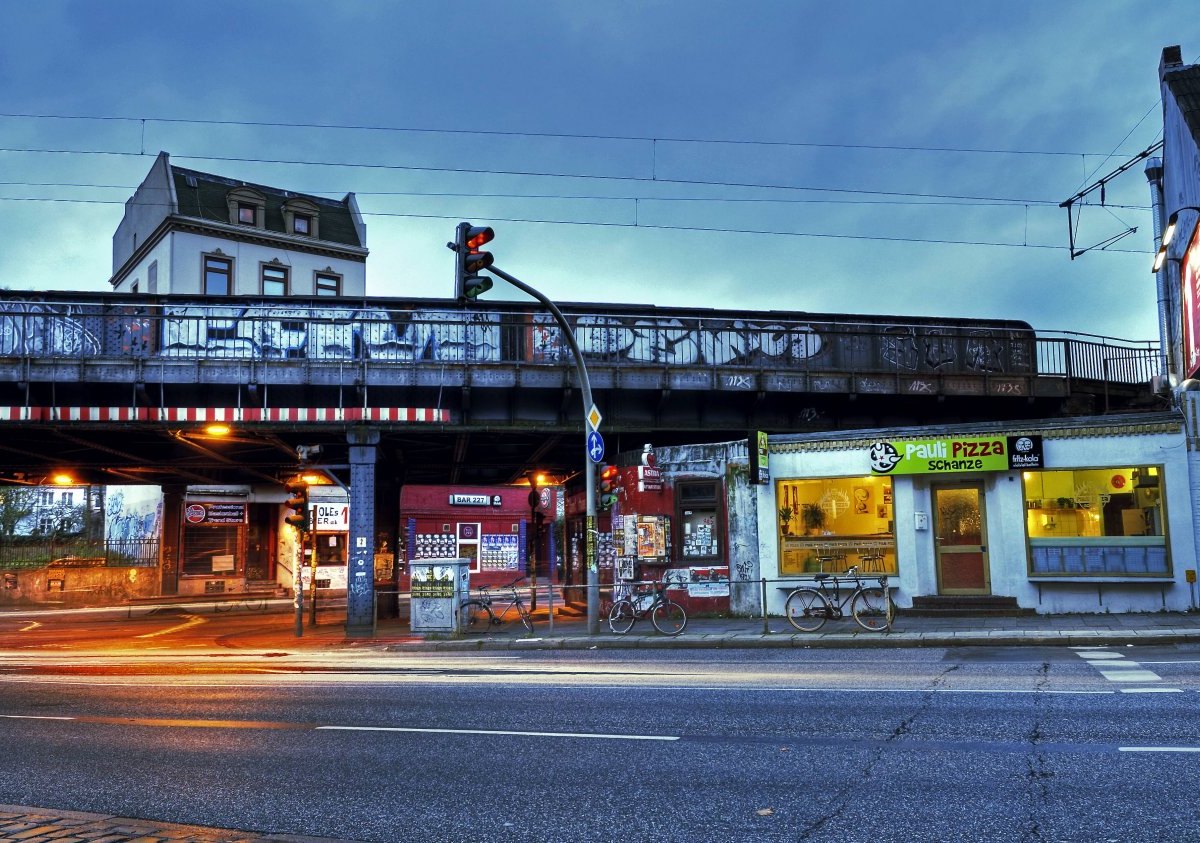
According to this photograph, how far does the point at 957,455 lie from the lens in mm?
20203

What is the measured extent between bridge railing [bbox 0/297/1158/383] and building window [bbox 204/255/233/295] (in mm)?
19793

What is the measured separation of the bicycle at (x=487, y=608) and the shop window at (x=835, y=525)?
5.85m

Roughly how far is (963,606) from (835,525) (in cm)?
309

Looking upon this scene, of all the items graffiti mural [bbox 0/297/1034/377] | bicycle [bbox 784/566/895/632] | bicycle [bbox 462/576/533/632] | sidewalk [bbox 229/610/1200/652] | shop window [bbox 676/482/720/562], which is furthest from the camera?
graffiti mural [bbox 0/297/1034/377]

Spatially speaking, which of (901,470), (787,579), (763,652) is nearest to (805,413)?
(901,470)

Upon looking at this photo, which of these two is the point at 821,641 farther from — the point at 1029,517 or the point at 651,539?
the point at 651,539

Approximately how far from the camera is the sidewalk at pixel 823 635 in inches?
631

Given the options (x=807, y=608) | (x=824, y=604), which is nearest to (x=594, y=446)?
(x=807, y=608)

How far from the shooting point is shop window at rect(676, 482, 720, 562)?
22.4 meters

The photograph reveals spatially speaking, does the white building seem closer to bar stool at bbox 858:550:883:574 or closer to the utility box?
the utility box

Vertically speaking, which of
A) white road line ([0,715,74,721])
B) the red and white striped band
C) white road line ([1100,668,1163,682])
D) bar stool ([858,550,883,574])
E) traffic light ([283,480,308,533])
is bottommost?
white road line ([0,715,74,721])

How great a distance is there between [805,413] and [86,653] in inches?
741

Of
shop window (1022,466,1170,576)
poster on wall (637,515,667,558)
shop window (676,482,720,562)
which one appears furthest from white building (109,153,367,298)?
shop window (1022,466,1170,576)

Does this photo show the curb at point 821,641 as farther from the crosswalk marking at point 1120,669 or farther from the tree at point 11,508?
the tree at point 11,508
